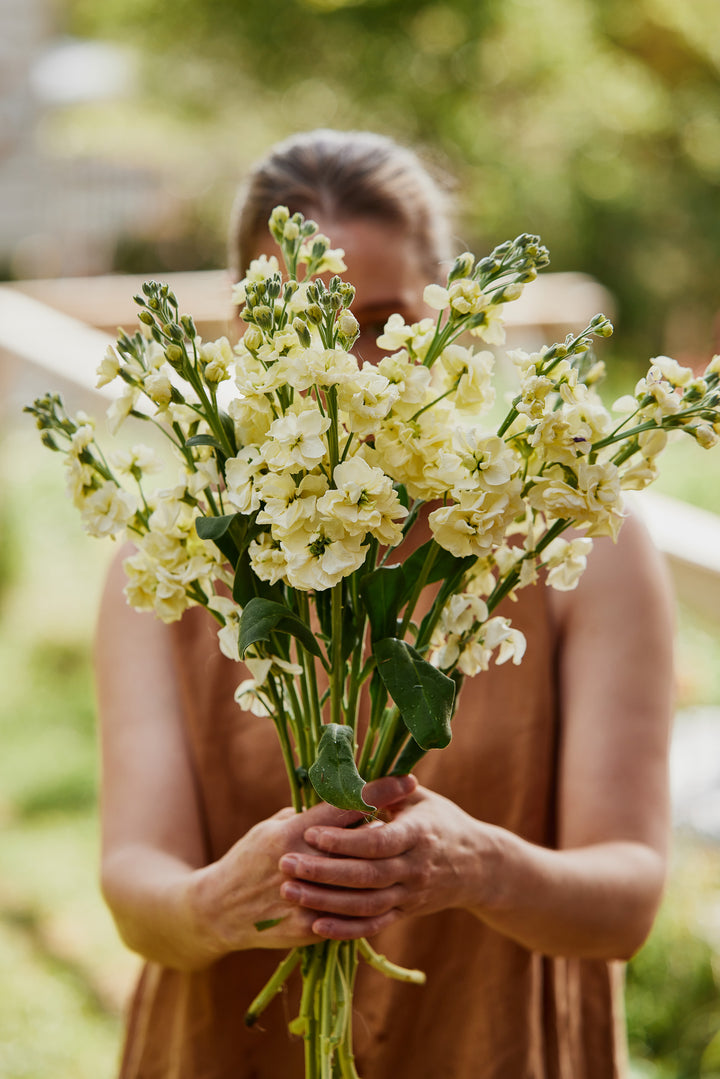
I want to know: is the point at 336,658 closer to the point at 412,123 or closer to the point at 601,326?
the point at 601,326

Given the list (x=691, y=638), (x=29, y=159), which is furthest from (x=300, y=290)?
(x=29, y=159)

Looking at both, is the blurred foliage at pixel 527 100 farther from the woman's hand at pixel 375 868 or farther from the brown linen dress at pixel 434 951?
the woman's hand at pixel 375 868

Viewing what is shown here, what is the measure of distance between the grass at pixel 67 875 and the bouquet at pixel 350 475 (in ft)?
3.87

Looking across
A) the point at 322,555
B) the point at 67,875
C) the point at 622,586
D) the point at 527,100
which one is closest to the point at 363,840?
the point at 322,555

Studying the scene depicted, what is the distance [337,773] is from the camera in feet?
2.63

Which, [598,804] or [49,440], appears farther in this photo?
[598,804]

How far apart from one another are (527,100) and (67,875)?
38.5 ft

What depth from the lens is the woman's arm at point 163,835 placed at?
3.07 feet

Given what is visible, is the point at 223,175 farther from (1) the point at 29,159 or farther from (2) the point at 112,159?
(1) the point at 29,159

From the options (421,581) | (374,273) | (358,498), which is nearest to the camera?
(358,498)

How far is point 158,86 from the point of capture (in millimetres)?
13469

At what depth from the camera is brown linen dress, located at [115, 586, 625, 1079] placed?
1.29 metres

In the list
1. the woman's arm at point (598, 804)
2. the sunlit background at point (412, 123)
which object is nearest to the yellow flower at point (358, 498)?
the woman's arm at point (598, 804)

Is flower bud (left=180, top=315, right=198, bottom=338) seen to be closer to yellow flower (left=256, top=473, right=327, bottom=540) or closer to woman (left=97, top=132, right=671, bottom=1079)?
yellow flower (left=256, top=473, right=327, bottom=540)
